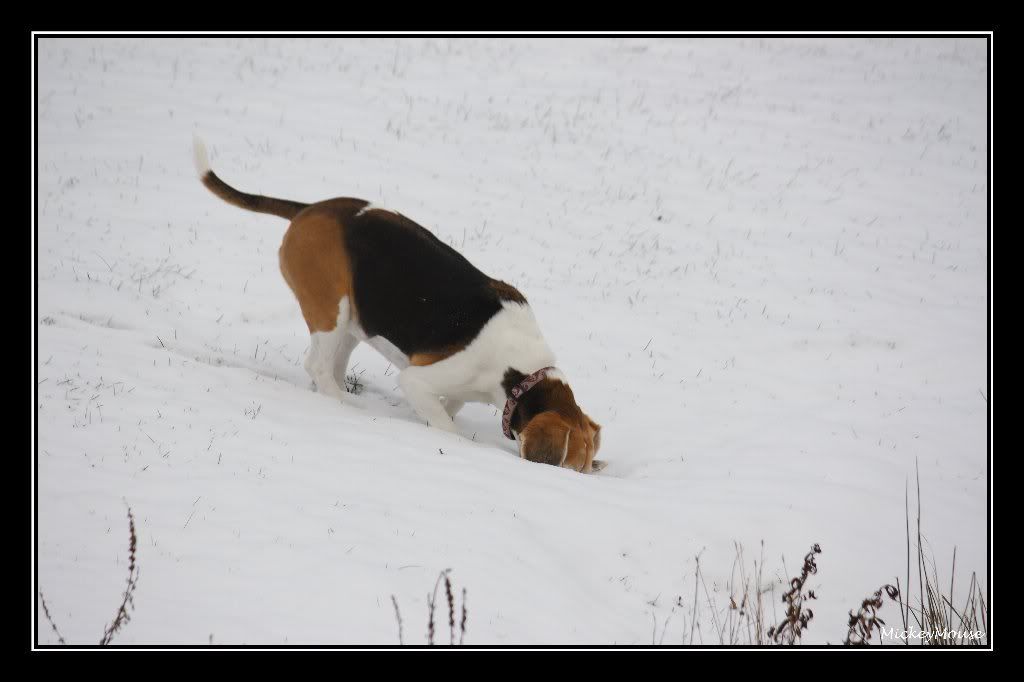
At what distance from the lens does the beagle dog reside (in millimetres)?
5086

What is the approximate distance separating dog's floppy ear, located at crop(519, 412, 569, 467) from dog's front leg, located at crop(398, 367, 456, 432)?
63 centimetres

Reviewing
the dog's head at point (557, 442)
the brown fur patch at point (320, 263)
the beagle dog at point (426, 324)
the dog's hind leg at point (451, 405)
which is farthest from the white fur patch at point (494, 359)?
the brown fur patch at point (320, 263)

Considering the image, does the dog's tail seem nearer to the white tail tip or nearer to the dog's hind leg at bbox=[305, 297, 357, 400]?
the white tail tip

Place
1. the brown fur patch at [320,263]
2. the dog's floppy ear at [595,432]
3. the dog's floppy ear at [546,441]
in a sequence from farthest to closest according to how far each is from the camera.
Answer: the brown fur patch at [320,263] → the dog's floppy ear at [595,432] → the dog's floppy ear at [546,441]

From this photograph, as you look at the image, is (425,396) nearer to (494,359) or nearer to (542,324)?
(494,359)

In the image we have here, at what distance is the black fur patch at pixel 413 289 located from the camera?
5.27m

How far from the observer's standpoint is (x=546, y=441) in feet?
16.0

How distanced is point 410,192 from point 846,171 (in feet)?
18.8

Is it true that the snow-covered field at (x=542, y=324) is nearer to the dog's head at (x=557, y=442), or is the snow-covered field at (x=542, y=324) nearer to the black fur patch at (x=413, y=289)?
the dog's head at (x=557, y=442)

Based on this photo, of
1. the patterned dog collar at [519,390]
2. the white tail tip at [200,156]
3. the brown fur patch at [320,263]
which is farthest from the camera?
the white tail tip at [200,156]

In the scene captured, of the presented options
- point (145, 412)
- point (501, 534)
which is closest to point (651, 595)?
point (501, 534)

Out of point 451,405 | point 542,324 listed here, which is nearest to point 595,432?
point 451,405

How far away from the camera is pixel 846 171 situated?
11453mm

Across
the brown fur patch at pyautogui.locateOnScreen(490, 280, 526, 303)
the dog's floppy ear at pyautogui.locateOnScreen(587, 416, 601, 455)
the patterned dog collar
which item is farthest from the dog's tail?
the dog's floppy ear at pyautogui.locateOnScreen(587, 416, 601, 455)
